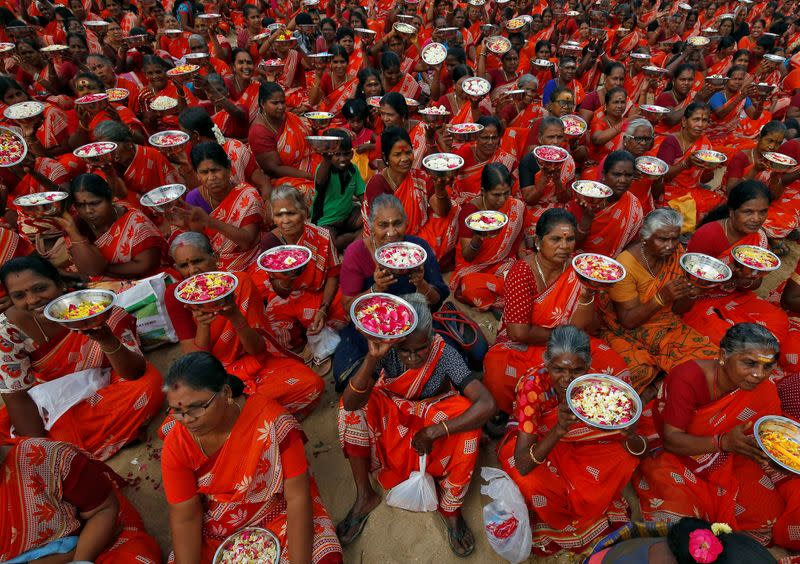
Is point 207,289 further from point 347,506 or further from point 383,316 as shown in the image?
point 347,506

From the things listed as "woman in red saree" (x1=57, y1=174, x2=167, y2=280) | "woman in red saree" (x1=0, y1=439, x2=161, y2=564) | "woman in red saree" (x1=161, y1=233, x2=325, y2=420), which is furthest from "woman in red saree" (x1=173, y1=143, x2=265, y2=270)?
"woman in red saree" (x1=0, y1=439, x2=161, y2=564)

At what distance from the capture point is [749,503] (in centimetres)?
268

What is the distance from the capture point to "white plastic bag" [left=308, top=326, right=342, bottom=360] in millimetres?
4141

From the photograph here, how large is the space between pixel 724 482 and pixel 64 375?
434cm

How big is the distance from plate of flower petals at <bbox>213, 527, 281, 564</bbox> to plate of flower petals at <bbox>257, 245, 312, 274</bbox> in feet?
5.30

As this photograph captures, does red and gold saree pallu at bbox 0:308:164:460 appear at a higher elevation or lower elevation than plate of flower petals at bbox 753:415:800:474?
lower

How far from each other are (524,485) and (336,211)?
3727 millimetres

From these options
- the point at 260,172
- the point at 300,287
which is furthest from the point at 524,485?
the point at 260,172

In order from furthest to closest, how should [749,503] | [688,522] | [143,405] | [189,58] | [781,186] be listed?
[189,58], [781,186], [143,405], [749,503], [688,522]

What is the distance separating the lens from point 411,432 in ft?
9.53

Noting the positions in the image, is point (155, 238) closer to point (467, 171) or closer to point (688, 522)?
point (467, 171)

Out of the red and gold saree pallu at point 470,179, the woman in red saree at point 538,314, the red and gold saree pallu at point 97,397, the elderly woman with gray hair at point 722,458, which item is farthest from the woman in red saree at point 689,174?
the red and gold saree pallu at point 97,397

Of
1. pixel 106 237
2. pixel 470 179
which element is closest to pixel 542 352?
pixel 470 179

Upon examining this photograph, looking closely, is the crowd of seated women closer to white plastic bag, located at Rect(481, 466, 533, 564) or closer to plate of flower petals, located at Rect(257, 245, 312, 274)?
white plastic bag, located at Rect(481, 466, 533, 564)
